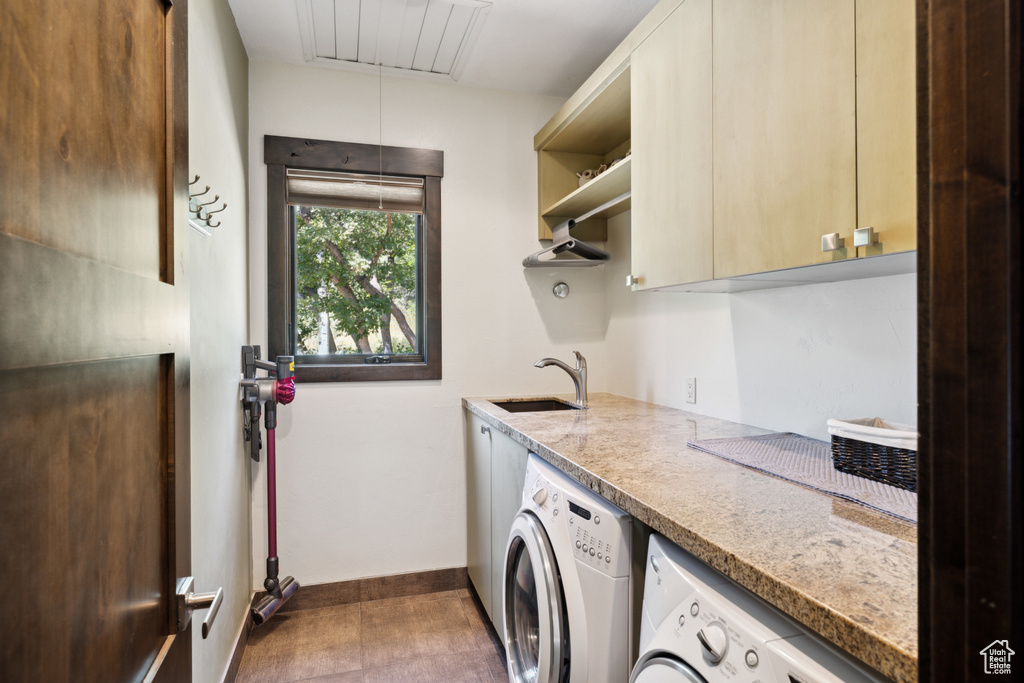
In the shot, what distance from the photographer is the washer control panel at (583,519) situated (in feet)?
3.61

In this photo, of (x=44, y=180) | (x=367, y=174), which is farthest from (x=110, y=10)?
(x=367, y=174)

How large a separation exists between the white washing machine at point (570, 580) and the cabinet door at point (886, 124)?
735mm

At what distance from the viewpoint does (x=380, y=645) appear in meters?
2.13

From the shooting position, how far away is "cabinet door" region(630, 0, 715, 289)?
1.42 metres

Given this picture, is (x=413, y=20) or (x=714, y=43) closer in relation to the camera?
(x=714, y=43)

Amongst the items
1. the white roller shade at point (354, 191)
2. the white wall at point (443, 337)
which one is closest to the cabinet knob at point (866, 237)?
the white wall at point (443, 337)

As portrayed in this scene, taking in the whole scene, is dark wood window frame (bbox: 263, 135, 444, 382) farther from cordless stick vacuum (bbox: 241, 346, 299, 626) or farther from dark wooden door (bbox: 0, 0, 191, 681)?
dark wooden door (bbox: 0, 0, 191, 681)

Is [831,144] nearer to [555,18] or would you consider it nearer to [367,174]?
[555,18]

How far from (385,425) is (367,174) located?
3.99 ft

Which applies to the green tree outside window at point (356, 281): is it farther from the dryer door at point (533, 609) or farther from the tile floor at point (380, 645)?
the dryer door at point (533, 609)

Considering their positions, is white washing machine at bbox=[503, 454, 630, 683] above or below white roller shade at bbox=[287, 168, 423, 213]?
below

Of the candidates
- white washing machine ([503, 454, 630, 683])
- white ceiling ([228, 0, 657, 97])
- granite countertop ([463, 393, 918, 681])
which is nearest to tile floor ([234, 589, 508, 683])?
white washing machine ([503, 454, 630, 683])

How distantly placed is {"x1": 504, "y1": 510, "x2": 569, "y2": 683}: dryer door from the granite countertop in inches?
8.6

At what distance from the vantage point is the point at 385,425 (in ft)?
8.38
